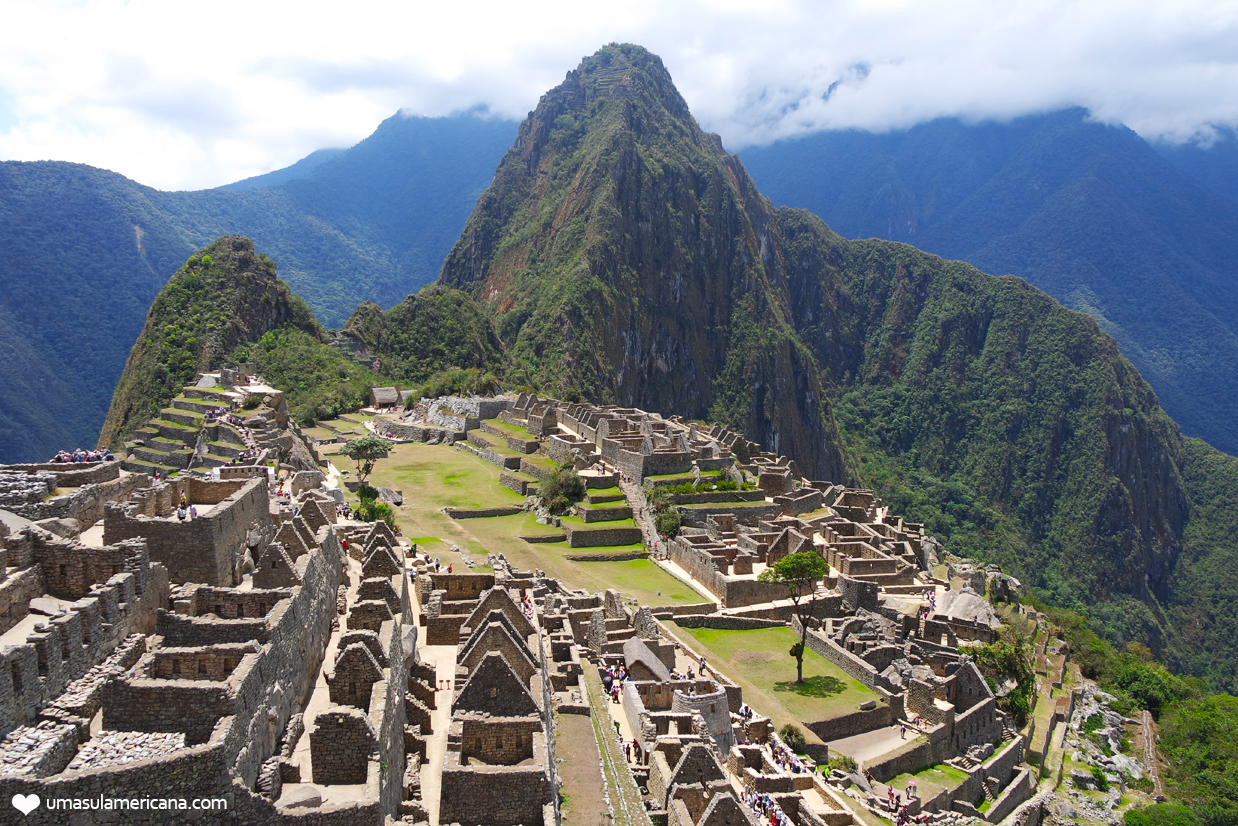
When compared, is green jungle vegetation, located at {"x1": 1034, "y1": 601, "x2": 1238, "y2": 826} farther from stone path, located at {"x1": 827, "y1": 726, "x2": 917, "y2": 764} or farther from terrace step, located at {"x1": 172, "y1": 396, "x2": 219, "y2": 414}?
terrace step, located at {"x1": 172, "y1": 396, "x2": 219, "y2": 414}

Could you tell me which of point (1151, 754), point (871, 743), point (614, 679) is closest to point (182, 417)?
point (614, 679)

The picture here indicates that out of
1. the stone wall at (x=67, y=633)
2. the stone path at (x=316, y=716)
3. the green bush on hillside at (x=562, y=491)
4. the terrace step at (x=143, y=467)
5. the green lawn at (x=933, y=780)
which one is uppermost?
the stone wall at (x=67, y=633)

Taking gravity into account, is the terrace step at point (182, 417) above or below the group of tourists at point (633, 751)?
above

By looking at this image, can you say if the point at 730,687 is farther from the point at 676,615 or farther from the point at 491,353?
the point at 491,353

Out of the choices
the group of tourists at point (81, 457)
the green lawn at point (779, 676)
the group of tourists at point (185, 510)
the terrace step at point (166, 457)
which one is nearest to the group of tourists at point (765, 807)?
the green lawn at point (779, 676)

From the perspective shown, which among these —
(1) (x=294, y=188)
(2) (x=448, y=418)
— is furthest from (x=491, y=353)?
(1) (x=294, y=188)

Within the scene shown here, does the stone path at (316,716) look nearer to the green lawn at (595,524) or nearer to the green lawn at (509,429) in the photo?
the green lawn at (595,524)
